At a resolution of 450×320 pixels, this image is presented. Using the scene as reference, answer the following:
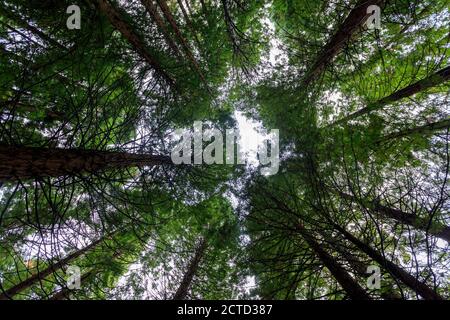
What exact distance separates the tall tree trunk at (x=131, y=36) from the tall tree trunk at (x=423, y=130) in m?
5.75

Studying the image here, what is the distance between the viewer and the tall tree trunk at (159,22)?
16.4 feet

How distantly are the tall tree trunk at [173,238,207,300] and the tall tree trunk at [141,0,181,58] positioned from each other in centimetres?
616

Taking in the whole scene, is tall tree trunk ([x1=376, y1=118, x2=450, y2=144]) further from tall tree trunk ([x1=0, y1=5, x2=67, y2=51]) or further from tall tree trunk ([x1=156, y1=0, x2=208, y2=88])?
tall tree trunk ([x1=0, y1=5, x2=67, y2=51])

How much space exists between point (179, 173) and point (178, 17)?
Result: 416cm

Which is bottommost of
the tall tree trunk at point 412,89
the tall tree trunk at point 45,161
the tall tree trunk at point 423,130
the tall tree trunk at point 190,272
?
the tall tree trunk at point 190,272

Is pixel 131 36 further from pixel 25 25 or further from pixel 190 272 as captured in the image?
pixel 190 272

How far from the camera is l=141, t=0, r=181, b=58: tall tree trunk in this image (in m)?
5.01

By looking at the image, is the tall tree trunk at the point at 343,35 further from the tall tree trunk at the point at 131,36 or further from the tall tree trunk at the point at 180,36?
the tall tree trunk at the point at 131,36

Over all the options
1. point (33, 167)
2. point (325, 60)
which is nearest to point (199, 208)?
point (33, 167)

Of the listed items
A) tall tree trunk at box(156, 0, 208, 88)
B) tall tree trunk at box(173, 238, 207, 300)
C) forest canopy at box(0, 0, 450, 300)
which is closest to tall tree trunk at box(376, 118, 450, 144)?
forest canopy at box(0, 0, 450, 300)

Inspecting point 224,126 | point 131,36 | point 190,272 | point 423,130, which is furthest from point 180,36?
point 190,272

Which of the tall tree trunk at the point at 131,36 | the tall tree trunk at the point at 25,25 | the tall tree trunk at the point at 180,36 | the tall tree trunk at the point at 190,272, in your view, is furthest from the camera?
the tall tree trunk at the point at 190,272

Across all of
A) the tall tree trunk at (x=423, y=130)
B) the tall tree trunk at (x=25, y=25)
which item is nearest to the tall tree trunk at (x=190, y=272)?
the tall tree trunk at (x=423, y=130)
